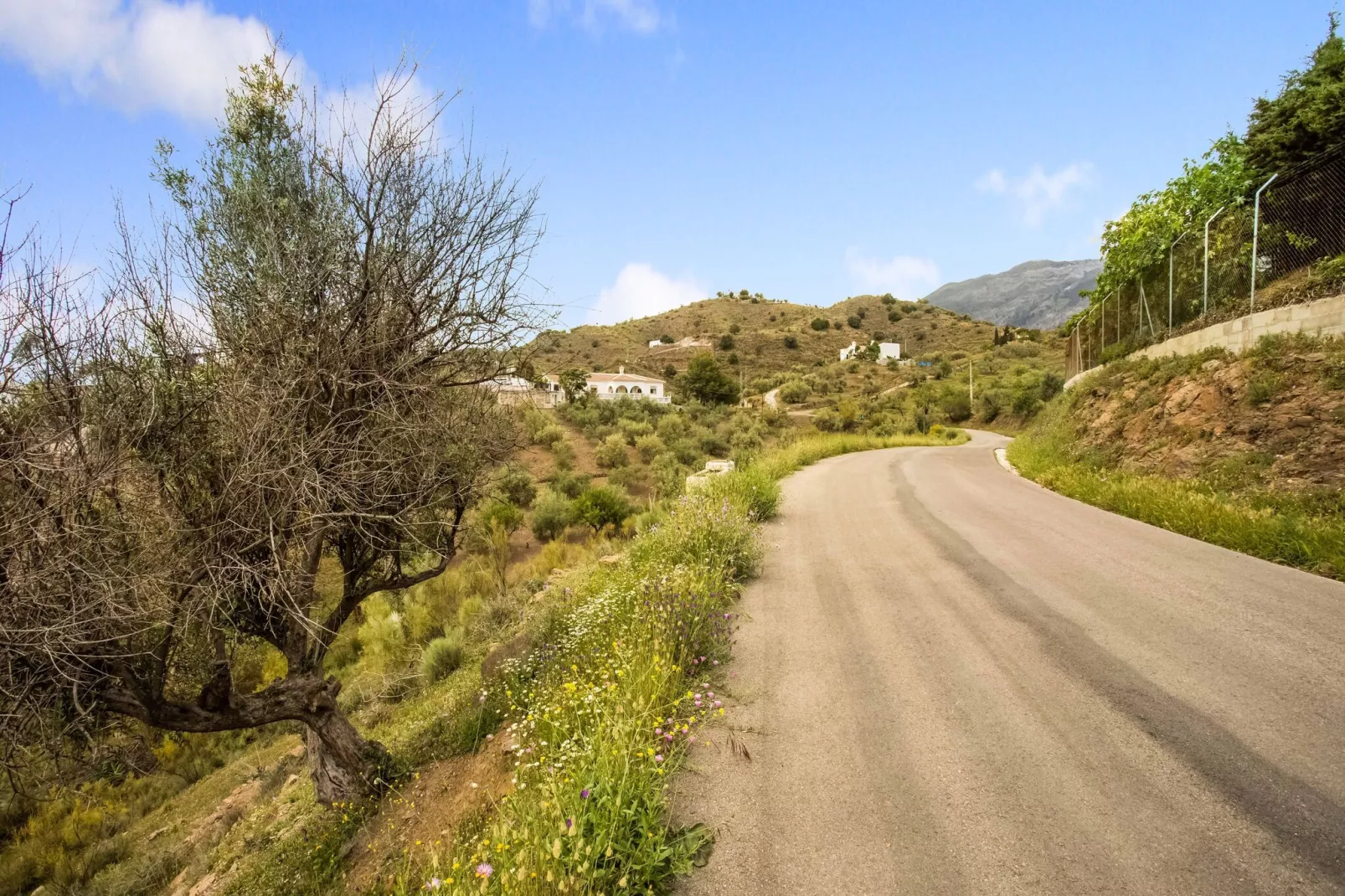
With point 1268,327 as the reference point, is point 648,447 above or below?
below

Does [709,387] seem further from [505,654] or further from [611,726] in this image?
[611,726]

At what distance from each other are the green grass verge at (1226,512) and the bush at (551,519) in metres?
13.3

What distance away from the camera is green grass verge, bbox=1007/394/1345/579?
6.27 metres

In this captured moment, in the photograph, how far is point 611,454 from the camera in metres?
27.8

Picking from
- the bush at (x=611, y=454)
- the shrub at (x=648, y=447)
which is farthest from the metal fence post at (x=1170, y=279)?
the shrub at (x=648, y=447)

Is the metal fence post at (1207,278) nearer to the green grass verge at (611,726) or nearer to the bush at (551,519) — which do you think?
the green grass verge at (611,726)

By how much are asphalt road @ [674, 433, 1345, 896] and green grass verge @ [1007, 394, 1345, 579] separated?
378 mm

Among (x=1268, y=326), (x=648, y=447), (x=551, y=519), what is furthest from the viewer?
(x=648, y=447)

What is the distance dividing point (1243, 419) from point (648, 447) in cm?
2283

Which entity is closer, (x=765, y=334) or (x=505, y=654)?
(x=505, y=654)

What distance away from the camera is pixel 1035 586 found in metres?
6.29

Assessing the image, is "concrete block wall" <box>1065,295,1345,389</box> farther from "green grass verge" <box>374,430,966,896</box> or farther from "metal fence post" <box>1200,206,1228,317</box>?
"green grass verge" <box>374,430,966,896</box>

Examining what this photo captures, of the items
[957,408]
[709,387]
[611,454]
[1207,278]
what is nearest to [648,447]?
[611,454]

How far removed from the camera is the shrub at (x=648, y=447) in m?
29.1
